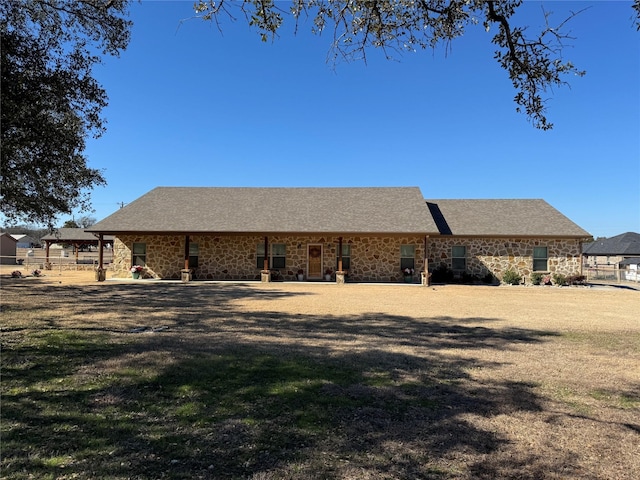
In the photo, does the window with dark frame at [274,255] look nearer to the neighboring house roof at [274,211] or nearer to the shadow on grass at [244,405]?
the neighboring house roof at [274,211]

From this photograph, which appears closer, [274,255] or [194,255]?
[274,255]

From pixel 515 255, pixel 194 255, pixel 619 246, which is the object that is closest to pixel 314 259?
pixel 194 255

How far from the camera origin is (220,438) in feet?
11.9

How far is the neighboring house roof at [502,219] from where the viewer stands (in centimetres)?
2370

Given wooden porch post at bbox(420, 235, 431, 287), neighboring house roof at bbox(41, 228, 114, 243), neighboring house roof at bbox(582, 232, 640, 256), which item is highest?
neighboring house roof at bbox(41, 228, 114, 243)

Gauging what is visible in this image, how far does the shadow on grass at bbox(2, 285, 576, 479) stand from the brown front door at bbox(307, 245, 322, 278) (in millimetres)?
15761

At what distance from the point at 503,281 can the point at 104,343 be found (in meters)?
21.5

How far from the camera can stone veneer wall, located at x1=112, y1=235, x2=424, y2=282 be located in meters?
23.7

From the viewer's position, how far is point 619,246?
47062 mm

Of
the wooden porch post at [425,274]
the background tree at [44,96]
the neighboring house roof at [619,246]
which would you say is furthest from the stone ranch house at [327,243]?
the neighboring house roof at [619,246]

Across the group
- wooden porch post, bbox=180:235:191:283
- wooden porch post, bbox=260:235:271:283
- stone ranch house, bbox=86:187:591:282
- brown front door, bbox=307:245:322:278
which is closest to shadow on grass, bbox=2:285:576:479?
wooden porch post, bbox=260:235:271:283

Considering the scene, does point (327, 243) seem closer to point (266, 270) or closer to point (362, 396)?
point (266, 270)

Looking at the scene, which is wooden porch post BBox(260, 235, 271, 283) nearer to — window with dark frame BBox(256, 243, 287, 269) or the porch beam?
window with dark frame BBox(256, 243, 287, 269)

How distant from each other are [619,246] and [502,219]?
3134 centimetres
